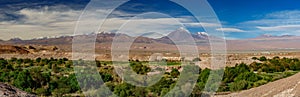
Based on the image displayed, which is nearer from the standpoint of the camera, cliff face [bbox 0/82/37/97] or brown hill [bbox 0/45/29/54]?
cliff face [bbox 0/82/37/97]

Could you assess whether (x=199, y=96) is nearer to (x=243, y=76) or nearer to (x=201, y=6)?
(x=201, y=6)

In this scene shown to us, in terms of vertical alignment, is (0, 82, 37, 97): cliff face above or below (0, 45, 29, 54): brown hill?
below

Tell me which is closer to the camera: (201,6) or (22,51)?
(201,6)

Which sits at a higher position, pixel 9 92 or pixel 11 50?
pixel 11 50

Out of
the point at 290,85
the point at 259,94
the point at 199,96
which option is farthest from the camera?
the point at 199,96

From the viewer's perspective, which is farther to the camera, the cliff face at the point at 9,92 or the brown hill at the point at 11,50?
the brown hill at the point at 11,50

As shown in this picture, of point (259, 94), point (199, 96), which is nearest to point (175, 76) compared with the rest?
point (199, 96)

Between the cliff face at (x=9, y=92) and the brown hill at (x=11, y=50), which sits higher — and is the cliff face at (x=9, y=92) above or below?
below

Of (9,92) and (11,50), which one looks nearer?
(9,92)

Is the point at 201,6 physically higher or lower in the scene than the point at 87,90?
higher

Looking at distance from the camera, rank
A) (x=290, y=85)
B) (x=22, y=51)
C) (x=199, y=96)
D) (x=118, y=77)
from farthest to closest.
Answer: (x=22, y=51) → (x=118, y=77) → (x=199, y=96) → (x=290, y=85)
